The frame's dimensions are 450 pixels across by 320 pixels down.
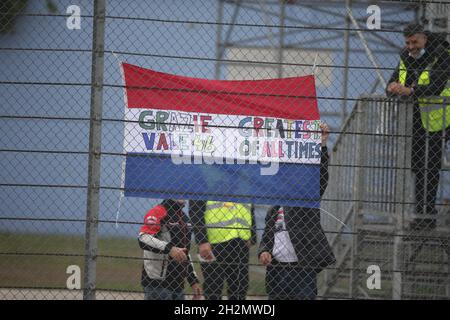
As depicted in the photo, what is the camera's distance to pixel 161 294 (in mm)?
7289

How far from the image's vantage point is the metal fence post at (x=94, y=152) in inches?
261

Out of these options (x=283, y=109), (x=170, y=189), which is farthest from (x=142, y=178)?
(x=283, y=109)

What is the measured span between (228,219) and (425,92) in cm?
206

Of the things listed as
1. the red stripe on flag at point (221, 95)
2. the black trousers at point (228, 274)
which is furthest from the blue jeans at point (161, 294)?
the red stripe on flag at point (221, 95)

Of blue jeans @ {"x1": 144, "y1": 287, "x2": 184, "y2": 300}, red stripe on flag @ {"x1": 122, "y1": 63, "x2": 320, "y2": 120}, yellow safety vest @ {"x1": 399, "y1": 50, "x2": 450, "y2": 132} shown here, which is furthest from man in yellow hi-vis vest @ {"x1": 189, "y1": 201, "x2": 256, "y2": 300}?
yellow safety vest @ {"x1": 399, "y1": 50, "x2": 450, "y2": 132}

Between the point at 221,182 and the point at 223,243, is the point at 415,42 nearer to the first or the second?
the point at 221,182

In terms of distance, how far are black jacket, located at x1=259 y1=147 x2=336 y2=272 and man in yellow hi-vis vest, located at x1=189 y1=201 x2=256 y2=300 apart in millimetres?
272

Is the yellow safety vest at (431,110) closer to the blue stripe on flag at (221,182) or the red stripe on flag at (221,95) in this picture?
the red stripe on flag at (221,95)

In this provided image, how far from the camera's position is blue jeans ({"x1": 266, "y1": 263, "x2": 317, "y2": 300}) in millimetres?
7113

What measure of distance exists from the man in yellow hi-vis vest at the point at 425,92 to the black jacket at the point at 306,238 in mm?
1041

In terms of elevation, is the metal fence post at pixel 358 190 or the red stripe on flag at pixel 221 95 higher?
the red stripe on flag at pixel 221 95

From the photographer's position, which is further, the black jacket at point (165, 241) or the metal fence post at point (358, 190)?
the metal fence post at point (358, 190)

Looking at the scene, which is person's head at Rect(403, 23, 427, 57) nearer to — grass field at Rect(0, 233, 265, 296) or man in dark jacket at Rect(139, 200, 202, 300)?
man in dark jacket at Rect(139, 200, 202, 300)
